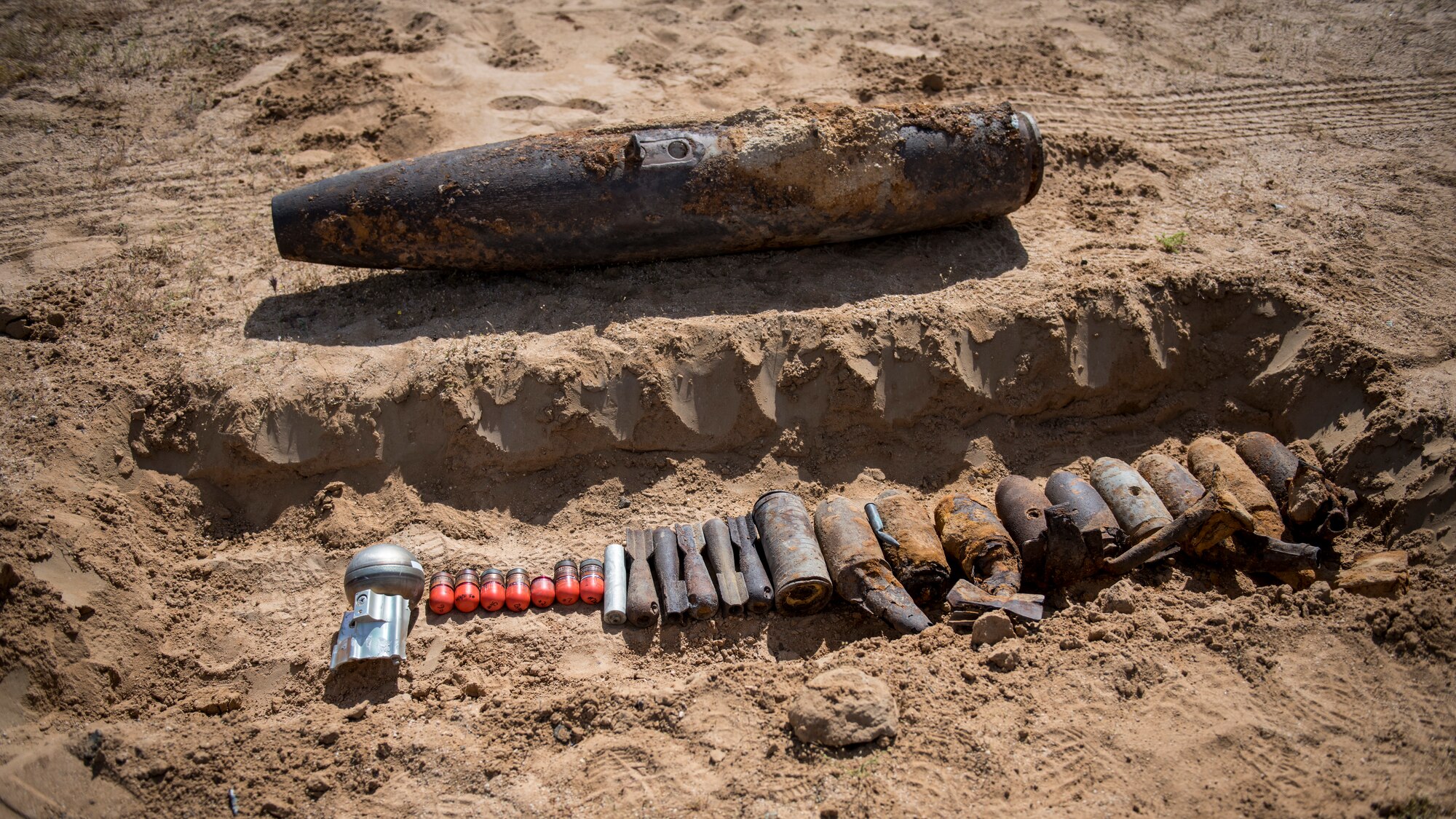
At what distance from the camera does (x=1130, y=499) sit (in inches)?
181

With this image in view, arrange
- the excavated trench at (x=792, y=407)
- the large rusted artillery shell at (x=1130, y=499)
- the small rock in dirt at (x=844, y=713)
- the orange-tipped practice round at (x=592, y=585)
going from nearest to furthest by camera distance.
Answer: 1. the small rock in dirt at (x=844, y=713)
2. the orange-tipped practice round at (x=592, y=585)
3. the large rusted artillery shell at (x=1130, y=499)
4. the excavated trench at (x=792, y=407)

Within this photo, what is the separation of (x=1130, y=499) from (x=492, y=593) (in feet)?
10.7

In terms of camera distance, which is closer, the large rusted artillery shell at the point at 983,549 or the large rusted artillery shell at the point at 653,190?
the large rusted artillery shell at the point at 983,549

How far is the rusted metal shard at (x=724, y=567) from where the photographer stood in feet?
14.0

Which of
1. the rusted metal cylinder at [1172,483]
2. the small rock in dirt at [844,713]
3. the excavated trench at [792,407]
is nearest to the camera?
the small rock in dirt at [844,713]

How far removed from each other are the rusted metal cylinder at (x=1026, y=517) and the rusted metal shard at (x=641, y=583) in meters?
1.82

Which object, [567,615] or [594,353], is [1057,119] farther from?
[567,615]

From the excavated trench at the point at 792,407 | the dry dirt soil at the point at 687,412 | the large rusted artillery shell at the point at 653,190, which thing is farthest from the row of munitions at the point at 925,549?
the large rusted artillery shell at the point at 653,190

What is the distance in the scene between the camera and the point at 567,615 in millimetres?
4348

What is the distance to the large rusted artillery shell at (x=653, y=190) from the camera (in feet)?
16.7

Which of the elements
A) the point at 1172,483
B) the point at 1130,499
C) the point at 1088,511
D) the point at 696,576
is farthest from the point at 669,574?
the point at 1172,483

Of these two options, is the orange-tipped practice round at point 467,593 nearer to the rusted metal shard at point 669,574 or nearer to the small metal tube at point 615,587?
the small metal tube at point 615,587

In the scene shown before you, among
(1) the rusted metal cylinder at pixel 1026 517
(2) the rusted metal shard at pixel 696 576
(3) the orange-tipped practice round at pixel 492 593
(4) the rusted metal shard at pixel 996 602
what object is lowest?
(3) the orange-tipped practice round at pixel 492 593

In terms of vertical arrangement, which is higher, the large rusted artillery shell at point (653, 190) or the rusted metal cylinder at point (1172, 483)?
the large rusted artillery shell at point (653, 190)
